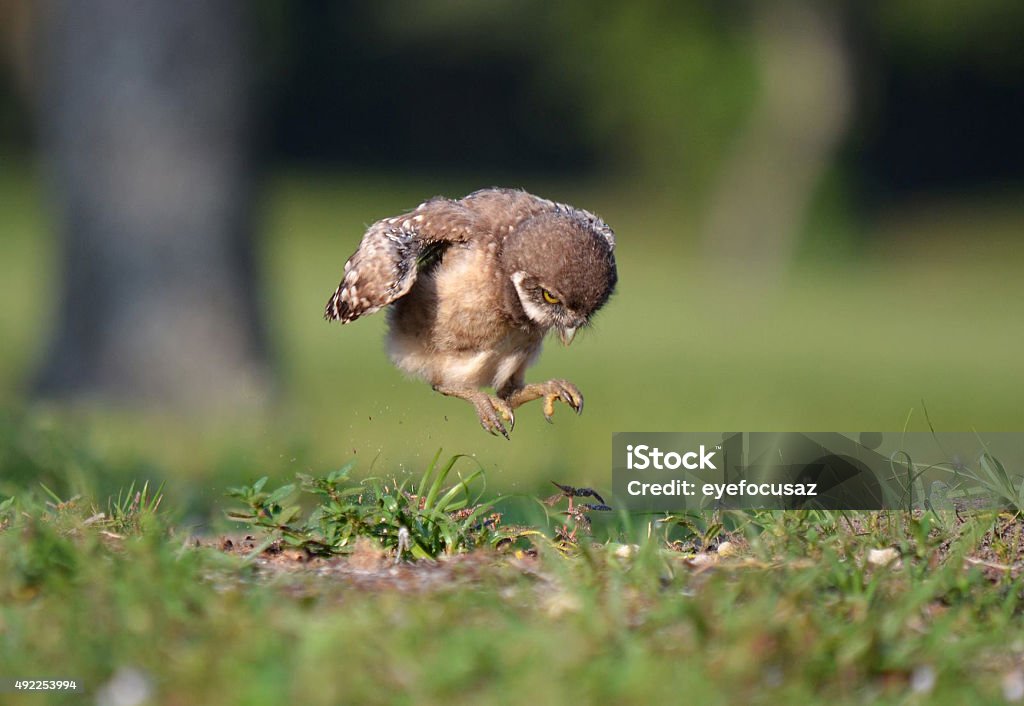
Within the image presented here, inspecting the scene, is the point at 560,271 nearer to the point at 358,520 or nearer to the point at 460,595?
the point at 358,520

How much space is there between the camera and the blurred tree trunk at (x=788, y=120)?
3341 cm

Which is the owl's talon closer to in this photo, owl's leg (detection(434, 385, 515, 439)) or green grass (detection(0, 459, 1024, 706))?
owl's leg (detection(434, 385, 515, 439))

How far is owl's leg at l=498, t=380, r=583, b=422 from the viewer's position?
6.99m

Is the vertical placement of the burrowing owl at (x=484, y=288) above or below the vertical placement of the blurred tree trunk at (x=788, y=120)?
below

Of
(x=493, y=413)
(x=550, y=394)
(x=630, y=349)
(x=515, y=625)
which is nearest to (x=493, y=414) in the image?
(x=493, y=413)

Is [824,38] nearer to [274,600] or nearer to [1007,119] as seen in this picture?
[1007,119]

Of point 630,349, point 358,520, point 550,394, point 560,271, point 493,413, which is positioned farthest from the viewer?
point 630,349

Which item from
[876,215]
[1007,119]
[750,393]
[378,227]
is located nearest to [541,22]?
[876,215]

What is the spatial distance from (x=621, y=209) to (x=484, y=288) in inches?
1410

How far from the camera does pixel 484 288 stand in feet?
22.8

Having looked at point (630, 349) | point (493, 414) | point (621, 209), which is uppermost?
point (621, 209)

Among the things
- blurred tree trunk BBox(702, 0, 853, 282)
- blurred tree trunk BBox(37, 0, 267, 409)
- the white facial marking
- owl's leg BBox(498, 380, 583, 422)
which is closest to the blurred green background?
blurred tree trunk BBox(702, 0, 853, 282)

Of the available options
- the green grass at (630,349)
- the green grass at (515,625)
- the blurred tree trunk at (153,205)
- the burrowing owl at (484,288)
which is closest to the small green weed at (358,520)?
the green grass at (515,625)

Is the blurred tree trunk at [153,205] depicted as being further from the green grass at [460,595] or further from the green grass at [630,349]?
the green grass at [460,595]
